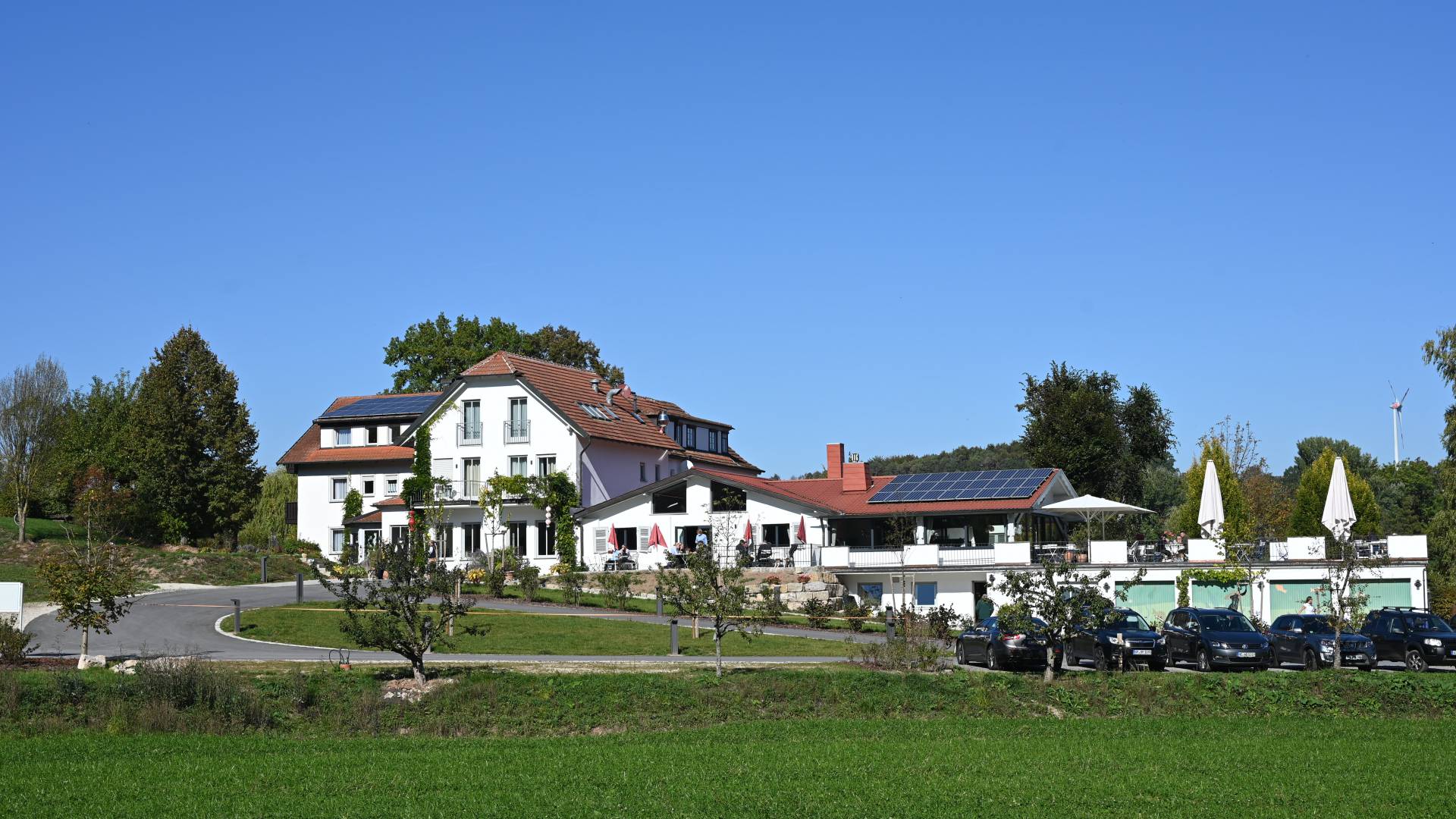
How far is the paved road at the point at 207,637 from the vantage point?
3056cm

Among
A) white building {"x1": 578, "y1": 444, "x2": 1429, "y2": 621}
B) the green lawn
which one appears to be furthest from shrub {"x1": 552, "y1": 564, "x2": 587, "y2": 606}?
white building {"x1": 578, "y1": 444, "x2": 1429, "y2": 621}

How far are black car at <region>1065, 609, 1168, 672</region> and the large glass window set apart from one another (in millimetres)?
26978

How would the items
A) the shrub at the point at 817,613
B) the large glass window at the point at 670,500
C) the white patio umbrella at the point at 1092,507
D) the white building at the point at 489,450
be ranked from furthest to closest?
the white building at the point at 489,450 < the large glass window at the point at 670,500 < the white patio umbrella at the point at 1092,507 < the shrub at the point at 817,613

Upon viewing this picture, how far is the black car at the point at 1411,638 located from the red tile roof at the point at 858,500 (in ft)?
62.4

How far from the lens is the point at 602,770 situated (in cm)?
1775

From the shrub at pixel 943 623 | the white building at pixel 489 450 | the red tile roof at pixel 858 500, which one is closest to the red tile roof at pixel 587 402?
the white building at pixel 489 450

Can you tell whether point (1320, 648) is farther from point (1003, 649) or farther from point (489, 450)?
point (489, 450)

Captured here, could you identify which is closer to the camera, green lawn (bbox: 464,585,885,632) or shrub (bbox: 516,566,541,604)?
green lawn (bbox: 464,585,885,632)

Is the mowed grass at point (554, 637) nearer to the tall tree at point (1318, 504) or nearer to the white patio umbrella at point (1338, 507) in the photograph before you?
the white patio umbrella at point (1338, 507)

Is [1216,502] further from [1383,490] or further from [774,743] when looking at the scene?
[1383,490]

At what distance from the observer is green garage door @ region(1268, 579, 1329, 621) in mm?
43281

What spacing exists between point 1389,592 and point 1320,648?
13.8 m

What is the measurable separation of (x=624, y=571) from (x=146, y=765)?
3532cm

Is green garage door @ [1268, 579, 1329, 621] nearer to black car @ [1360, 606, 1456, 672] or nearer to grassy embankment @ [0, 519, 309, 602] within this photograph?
black car @ [1360, 606, 1456, 672]
